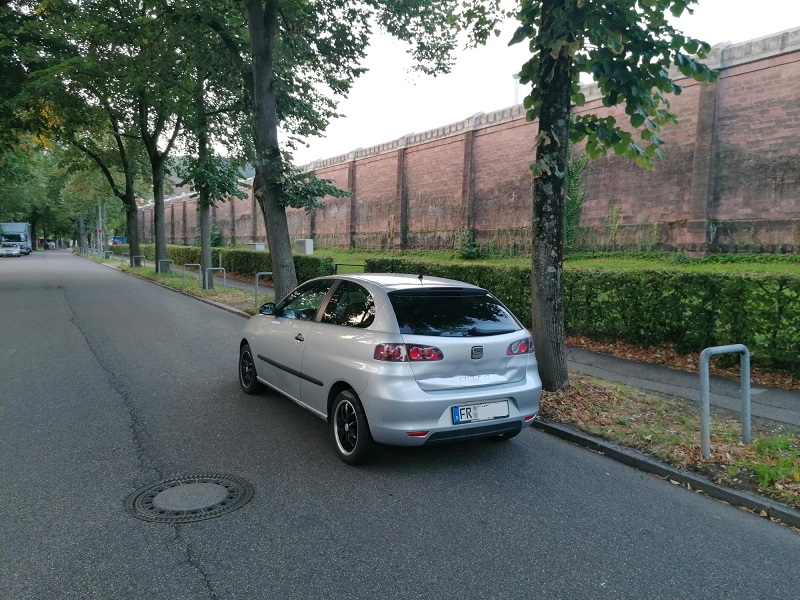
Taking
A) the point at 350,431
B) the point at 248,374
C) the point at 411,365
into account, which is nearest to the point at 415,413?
the point at 411,365

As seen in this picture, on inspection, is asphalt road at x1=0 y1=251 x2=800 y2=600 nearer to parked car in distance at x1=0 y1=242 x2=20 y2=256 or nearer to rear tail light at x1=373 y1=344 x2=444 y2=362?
rear tail light at x1=373 y1=344 x2=444 y2=362

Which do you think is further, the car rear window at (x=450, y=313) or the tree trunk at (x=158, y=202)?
the tree trunk at (x=158, y=202)

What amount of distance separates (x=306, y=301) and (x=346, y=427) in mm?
1675

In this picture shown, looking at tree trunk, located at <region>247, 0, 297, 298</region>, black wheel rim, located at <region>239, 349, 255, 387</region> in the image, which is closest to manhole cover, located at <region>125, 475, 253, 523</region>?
black wheel rim, located at <region>239, 349, 255, 387</region>

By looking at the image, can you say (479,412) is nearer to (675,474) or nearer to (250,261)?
(675,474)

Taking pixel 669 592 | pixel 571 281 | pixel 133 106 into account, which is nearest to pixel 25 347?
pixel 571 281

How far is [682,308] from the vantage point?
795 centimetres

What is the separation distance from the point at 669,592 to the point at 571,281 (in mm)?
7058

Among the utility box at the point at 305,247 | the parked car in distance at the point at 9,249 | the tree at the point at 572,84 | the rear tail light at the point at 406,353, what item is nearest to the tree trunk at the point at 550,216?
the tree at the point at 572,84

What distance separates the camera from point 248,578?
2.92m

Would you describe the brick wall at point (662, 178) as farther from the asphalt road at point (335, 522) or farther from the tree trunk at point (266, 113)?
the asphalt road at point (335, 522)

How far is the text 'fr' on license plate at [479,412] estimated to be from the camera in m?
4.30

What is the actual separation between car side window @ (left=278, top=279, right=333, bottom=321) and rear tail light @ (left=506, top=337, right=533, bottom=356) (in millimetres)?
1907

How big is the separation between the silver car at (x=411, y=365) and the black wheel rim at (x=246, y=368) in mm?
1484
